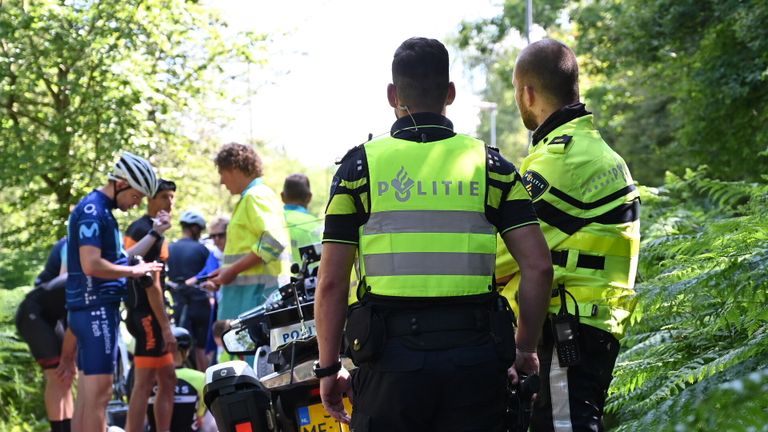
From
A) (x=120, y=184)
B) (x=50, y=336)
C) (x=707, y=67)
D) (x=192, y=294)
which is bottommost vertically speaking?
(x=192, y=294)

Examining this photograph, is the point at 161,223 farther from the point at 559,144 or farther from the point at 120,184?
the point at 559,144

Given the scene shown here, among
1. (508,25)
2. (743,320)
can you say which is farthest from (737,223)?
(508,25)

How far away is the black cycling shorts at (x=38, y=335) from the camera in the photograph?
8.65 metres

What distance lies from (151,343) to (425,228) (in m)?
5.12

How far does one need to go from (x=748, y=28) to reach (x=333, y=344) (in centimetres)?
797

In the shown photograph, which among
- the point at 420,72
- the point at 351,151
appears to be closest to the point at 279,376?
the point at 351,151

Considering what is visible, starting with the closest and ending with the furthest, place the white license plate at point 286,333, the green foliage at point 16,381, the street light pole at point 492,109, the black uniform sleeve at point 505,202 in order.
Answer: the black uniform sleeve at point 505,202, the white license plate at point 286,333, the green foliage at point 16,381, the street light pole at point 492,109

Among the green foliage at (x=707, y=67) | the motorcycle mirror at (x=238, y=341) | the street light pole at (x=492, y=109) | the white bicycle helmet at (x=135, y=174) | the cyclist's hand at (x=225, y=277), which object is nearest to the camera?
the motorcycle mirror at (x=238, y=341)

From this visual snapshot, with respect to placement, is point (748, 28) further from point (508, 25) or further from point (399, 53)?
point (508, 25)

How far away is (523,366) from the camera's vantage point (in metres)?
3.77

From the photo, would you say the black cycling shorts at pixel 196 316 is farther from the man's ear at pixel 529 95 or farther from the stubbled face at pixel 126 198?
the man's ear at pixel 529 95

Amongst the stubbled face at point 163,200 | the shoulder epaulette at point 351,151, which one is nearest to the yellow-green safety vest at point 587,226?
the shoulder epaulette at point 351,151

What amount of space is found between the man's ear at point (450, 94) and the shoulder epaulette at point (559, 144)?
482 millimetres

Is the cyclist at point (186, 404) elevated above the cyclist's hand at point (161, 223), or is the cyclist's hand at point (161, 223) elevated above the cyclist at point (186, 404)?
the cyclist's hand at point (161, 223)
